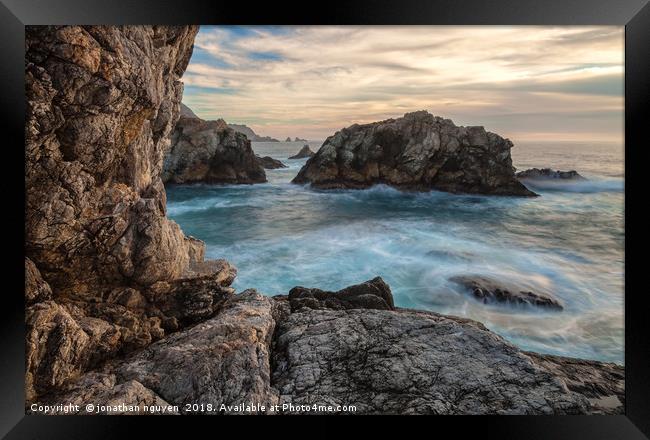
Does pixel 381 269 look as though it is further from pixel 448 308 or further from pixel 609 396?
pixel 609 396

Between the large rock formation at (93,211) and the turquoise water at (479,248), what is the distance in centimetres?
329

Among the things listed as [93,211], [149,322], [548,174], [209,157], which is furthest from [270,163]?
[93,211]

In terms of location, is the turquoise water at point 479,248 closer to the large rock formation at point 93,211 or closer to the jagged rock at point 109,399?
the large rock formation at point 93,211

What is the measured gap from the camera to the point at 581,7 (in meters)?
3.31

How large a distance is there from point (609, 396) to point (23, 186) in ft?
18.7

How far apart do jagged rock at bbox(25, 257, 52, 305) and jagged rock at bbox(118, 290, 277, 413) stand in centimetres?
89

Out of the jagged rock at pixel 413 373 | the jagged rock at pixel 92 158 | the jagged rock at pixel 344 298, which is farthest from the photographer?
the jagged rock at pixel 344 298

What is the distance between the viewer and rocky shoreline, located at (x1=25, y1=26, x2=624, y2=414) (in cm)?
317

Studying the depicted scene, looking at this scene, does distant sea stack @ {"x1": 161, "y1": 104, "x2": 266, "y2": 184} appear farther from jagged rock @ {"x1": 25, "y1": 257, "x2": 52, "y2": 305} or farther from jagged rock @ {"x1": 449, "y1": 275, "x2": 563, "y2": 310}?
jagged rock @ {"x1": 25, "y1": 257, "x2": 52, "y2": 305}

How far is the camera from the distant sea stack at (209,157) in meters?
18.5

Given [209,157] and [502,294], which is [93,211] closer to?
[502,294]

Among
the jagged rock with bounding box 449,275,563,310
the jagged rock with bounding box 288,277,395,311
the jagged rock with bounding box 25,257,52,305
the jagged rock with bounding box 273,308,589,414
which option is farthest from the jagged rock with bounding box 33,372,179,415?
the jagged rock with bounding box 449,275,563,310

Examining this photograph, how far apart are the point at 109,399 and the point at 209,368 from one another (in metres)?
0.79

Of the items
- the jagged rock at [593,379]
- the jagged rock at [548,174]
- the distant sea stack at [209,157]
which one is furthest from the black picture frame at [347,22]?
the distant sea stack at [209,157]
